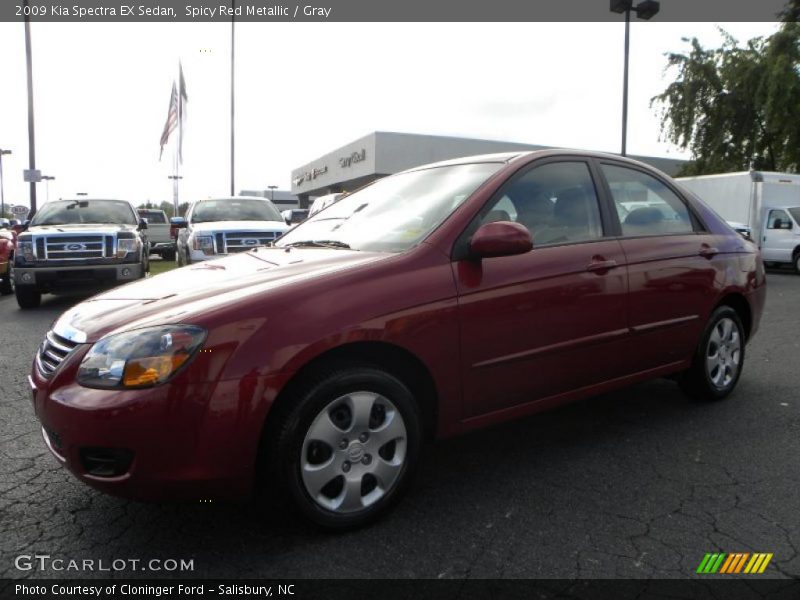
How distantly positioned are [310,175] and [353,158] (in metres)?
15.7

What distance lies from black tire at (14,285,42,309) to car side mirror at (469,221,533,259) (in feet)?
27.6

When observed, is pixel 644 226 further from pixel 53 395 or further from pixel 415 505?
pixel 53 395

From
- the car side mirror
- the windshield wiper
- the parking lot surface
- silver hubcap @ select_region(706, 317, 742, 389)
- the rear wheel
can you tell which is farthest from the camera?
the rear wheel

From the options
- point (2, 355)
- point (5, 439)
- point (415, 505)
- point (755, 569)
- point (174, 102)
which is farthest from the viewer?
point (174, 102)

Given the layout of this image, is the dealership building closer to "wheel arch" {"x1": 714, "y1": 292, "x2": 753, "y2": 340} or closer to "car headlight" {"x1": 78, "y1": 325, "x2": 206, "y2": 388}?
"wheel arch" {"x1": 714, "y1": 292, "x2": 753, "y2": 340}

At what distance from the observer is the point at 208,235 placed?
10000mm

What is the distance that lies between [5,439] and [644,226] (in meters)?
3.90

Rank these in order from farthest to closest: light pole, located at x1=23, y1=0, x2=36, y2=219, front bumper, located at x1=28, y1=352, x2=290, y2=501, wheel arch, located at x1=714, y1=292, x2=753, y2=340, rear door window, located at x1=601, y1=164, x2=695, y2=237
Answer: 1. light pole, located at x1=23, y1=0, x2=36, y2=219
2. wheel arch, located at x1=714, y1=292, x2=753, y2=340
3. rear door window, located at x1=601, y1=164, x2=695, y2=237
4. front bumper, located at x1=28, y1=352, x2=290, y2=501

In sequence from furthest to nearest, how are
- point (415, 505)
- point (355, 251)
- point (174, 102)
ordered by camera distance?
point (174, 102), point (355, 251), point (415, 505)

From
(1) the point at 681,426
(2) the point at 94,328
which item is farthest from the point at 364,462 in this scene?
(1) the point at 681,426

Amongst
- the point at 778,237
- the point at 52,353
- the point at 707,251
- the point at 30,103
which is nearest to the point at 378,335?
the point at 52,353

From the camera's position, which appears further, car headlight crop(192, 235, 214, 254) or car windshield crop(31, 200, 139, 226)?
car windshield crop(31, 200, 139, 226)

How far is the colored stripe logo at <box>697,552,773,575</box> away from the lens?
7.87 ft

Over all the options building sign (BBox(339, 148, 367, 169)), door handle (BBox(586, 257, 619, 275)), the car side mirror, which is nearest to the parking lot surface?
door handle (BBox(586, 257, 619, 275))
